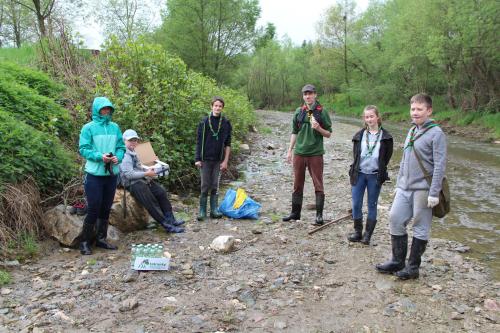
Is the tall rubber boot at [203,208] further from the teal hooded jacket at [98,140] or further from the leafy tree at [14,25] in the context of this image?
the leafy tree at [14,25]

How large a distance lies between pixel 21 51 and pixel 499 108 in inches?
1073

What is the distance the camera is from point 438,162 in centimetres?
457

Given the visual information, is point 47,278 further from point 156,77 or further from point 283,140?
point 283,140

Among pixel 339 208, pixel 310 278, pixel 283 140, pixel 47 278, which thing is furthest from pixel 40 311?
pixel 283 140

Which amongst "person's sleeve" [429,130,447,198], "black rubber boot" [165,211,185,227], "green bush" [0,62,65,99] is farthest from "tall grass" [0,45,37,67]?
"person's sleeve" [429,130,447,198]

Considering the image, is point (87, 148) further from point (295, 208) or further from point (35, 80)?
point (35, 80)

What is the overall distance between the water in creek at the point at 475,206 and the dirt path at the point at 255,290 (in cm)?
51

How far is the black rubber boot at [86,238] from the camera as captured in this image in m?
5.91

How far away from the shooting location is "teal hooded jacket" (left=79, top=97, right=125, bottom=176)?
18.6 ft

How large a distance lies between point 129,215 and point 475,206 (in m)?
7.93

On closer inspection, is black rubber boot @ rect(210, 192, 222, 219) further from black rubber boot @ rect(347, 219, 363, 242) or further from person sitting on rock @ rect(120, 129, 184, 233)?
black rubber boot @ rect(347, 219, 363, 242)

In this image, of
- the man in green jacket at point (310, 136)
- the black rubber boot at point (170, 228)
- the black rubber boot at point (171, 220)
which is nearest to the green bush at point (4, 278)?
the black rubber boot at point (170, 228)

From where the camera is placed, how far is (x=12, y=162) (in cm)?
613

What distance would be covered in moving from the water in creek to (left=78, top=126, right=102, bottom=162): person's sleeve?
598 cm
